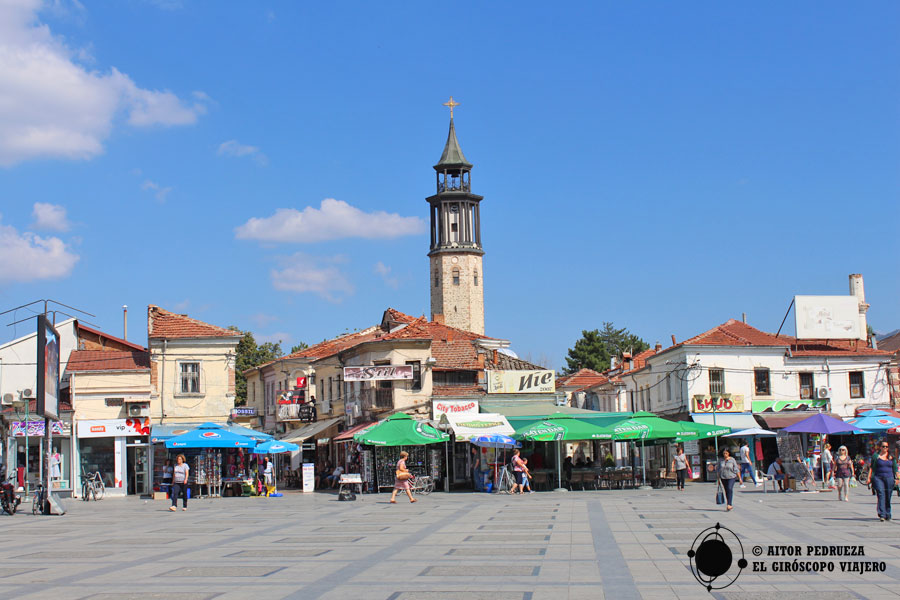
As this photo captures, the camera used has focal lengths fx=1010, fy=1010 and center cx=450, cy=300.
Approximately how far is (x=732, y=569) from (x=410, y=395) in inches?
1159

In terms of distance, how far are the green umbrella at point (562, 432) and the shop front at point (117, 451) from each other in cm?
1721

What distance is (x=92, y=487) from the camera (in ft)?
127

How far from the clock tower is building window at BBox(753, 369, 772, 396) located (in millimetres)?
40707

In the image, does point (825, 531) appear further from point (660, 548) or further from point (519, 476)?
point (519, 476)

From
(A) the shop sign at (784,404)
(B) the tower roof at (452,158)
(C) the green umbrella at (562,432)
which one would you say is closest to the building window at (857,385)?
(A) the shop sign at (784,404)

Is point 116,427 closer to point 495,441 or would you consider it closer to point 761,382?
point 495,441

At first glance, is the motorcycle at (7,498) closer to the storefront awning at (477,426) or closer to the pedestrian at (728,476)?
the storefront awning at (477,426)

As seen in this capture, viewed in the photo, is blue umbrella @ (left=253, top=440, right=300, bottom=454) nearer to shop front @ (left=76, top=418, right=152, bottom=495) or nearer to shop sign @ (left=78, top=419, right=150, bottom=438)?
shop sign @ (left=78, top=419, right=150, bottom=438)

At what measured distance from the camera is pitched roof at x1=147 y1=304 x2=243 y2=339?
1748 inches

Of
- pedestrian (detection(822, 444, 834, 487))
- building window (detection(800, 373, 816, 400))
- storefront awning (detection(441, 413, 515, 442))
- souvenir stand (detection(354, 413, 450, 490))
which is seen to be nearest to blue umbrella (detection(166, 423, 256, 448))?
souvenir stand (detection(354, 413, 450, 490))

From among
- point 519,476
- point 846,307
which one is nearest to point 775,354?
point 846,307

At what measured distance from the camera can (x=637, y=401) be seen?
5884cm

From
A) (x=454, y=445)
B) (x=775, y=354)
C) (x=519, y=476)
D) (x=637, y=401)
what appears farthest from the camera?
(x=637, y=401)

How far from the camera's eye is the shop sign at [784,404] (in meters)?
47.8
